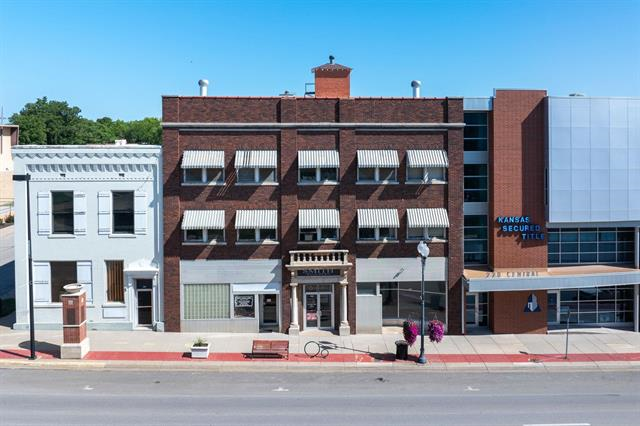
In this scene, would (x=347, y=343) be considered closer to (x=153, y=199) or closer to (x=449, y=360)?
(x=449, y=360)

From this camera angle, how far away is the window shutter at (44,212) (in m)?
29.7

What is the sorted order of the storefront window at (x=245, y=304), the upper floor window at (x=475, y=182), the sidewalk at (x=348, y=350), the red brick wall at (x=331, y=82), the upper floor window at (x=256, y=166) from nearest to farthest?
1. the sidewalk at (x=348, y=350)
2. the upper floor window at (x=256, y=166)
3. the storefront window at (x=245, y=304)
4. the upper floor window at (x=475, y=182)
5. the red brick wall at (x=331, y=82)

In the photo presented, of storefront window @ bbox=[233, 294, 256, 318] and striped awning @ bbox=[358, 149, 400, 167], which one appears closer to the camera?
striped awning @ bbox=[358, 149, 400, 167]

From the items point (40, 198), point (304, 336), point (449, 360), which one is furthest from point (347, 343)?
point (40, 198)

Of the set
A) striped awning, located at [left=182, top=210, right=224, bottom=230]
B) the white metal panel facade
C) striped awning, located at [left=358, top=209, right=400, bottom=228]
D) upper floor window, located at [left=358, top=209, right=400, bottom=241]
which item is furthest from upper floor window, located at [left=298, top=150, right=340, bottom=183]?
the white metal panel facade

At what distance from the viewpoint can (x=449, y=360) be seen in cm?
2611

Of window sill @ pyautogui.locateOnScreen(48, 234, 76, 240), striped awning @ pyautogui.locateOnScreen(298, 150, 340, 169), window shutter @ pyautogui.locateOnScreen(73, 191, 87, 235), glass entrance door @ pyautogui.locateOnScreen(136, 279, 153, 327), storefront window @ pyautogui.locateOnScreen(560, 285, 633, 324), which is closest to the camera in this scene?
striped awning @ pyautogui.locateOnScreen(298, 150, 340, 169)

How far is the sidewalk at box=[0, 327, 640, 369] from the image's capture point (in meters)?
25.5

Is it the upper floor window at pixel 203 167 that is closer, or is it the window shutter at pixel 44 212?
the upper floor window at pixel 203 167

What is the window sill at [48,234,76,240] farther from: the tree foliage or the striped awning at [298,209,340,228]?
the tree foliage

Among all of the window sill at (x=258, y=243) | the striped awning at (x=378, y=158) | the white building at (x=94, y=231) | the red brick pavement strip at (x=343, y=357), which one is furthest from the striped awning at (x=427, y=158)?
the white building at (x=94, y=231)

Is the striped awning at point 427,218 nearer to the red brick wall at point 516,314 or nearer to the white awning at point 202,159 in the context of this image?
the red brick wall at point 516,314

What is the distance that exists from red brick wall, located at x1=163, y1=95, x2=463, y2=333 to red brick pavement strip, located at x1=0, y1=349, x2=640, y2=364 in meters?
3.84

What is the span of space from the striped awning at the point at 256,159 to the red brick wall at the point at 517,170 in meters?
11.5
